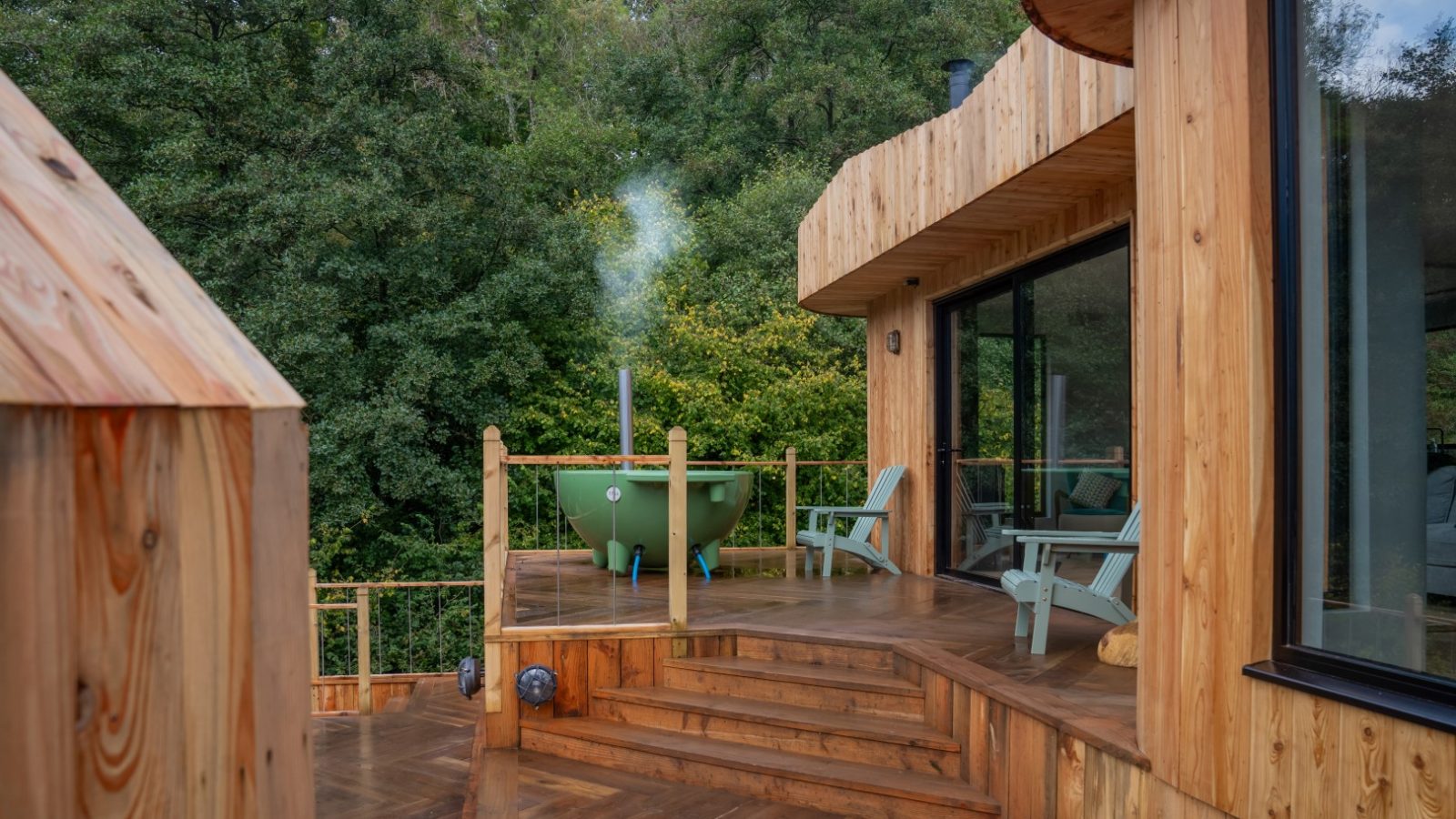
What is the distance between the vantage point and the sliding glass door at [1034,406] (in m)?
5.27

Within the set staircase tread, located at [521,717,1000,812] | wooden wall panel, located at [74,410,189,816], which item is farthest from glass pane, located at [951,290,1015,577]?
wooden wall panel, located at [74,410,189,816]

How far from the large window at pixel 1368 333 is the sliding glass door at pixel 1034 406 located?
Result: 9.01 feet

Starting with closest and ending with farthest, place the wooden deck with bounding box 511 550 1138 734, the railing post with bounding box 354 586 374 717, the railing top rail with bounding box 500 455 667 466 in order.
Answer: the wooden deck with bounding box 511 550 1138 734
the railing top rail with bounding box 500 455 667 466
the railing post with bounding box 354 586 374 717

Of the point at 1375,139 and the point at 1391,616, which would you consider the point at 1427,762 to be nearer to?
the point at 1391,616

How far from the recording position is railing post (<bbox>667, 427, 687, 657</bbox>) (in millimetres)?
4762

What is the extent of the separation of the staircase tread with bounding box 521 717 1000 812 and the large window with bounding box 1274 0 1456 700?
1501 mm

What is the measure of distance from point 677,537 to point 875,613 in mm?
1198

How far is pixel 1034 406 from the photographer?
233 inches

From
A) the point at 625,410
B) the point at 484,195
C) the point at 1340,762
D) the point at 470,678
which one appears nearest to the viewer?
the point at 1340,762

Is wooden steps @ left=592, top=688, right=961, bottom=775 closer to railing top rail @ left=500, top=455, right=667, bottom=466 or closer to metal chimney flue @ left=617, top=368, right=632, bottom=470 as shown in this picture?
railing top rail @ left=500, top=455, right=667, bottom=466

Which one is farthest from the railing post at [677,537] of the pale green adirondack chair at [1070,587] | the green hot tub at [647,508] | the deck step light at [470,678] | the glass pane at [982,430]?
the glass pane at [982,430]

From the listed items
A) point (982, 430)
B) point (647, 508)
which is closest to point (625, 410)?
point (647, 508)

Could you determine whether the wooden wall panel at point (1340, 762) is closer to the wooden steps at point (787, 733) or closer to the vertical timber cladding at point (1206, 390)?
the vertical timber cladding at point (1206, 390)

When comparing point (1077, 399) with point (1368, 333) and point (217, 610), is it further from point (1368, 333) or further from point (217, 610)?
point (217, 610)
